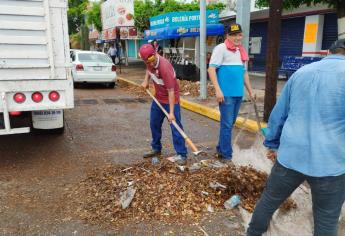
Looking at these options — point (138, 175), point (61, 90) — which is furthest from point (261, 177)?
point (61, 90)

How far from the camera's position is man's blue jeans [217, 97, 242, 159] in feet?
15.2

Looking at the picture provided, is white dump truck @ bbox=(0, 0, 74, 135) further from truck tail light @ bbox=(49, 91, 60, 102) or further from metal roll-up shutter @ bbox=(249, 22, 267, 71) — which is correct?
metal roll-up shutter @ bbox=(249, 22, 267, 71)

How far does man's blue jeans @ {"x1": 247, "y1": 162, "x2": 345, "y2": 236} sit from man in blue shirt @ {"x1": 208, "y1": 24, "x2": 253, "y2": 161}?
2.09m

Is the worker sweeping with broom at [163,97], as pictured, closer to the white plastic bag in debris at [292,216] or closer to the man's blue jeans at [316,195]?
the white plastic bag in debris at [292,216]

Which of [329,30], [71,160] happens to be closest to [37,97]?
[71,160]

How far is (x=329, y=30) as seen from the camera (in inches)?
527

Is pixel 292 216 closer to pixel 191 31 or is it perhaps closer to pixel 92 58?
pixel 92 58

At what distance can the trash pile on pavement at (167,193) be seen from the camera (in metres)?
3.48

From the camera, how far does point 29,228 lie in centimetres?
329

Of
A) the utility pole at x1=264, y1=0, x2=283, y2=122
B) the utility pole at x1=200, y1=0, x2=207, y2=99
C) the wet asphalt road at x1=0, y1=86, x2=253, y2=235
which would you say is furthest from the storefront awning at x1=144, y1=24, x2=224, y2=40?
the utility pole at x1=264, y1=0, x2=283, y2=122

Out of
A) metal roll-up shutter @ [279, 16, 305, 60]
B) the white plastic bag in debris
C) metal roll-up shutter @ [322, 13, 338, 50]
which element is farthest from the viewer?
metal roll-up shutter @ [279, 16, 305, 60]

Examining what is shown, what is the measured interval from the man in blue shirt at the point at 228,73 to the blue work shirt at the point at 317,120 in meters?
2.16

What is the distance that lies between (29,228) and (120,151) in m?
2.32

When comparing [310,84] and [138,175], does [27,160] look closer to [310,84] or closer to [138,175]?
[138,175]
